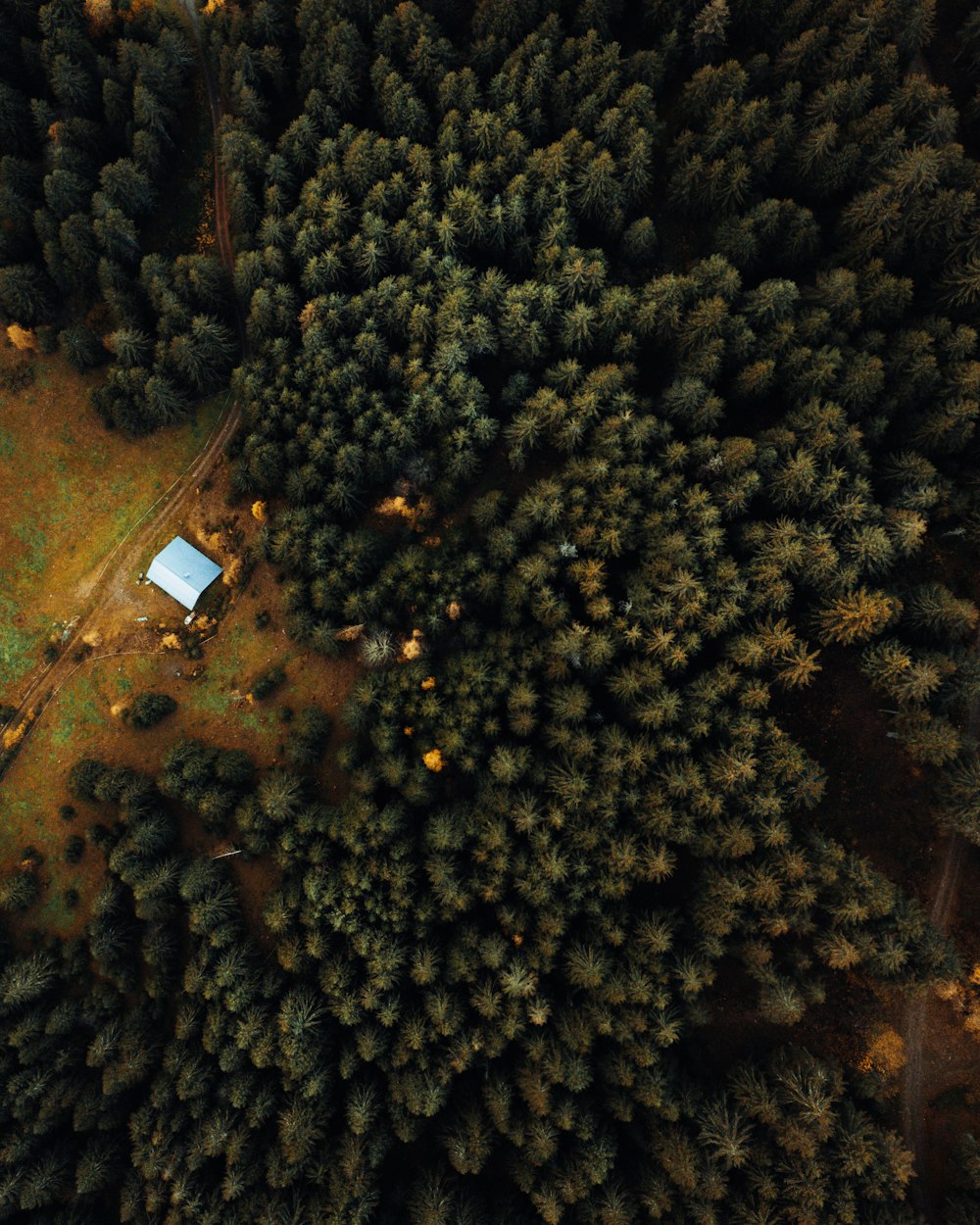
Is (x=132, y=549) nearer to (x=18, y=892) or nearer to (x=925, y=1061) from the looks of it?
(x=18, y=892)

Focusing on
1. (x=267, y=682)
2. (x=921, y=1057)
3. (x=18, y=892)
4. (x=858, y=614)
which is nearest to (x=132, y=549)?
(x=267, y=682)

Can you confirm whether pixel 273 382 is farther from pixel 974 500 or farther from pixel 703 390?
pixel 974 500

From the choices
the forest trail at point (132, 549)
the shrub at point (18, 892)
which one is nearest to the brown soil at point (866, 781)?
the forest trail at point (132, 549)

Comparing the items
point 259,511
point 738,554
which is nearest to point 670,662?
point 738,554

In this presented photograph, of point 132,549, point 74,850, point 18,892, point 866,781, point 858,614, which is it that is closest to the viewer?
point 858,614

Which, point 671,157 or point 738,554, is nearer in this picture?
point 738,554

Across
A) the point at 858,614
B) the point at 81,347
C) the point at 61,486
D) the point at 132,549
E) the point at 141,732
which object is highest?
the point at 858,614
